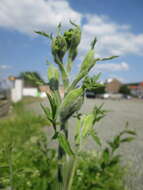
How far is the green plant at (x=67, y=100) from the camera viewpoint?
680 millimetres

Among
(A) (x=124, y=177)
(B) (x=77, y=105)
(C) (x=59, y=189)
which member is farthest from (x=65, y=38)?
(A) (x=124, y=177)

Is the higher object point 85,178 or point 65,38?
point 65,38

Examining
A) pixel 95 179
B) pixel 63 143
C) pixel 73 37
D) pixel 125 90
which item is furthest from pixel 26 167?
pixel 125 90

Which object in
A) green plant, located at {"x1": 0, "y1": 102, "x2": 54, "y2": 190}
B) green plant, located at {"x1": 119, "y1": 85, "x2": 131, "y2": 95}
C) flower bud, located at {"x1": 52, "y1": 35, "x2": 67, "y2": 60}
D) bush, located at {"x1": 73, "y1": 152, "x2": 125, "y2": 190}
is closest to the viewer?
flower bud, located at {"x1": 52, "y1": 35, "x2": 67, "y2": 60}

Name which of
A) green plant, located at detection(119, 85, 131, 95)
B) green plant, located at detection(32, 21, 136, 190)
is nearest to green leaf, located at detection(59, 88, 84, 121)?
green plant, located at detection(32, 21, 136, 190)

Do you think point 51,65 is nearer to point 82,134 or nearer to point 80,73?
point 80,73

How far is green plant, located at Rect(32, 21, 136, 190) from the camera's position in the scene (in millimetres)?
680

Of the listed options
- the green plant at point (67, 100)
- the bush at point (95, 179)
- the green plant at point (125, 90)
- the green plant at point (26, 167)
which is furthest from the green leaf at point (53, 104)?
the green plant at point (125, 90)

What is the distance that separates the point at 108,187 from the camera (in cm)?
234

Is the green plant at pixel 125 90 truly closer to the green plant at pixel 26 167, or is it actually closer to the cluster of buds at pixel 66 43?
the green plant at pixel 26 167

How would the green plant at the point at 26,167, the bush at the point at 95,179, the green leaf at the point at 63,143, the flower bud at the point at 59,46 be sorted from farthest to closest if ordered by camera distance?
1. the bush at the point at 95,179
2. the green plant at the point at 26,167
3. the flower bud at the point at 59,46
4. the green leaf at the point at 63,143

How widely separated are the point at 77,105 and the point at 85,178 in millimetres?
1992

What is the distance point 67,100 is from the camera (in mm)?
687

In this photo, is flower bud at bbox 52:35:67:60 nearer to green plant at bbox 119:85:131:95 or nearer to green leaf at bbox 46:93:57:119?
green leaf at bbox 46:93:57:119
